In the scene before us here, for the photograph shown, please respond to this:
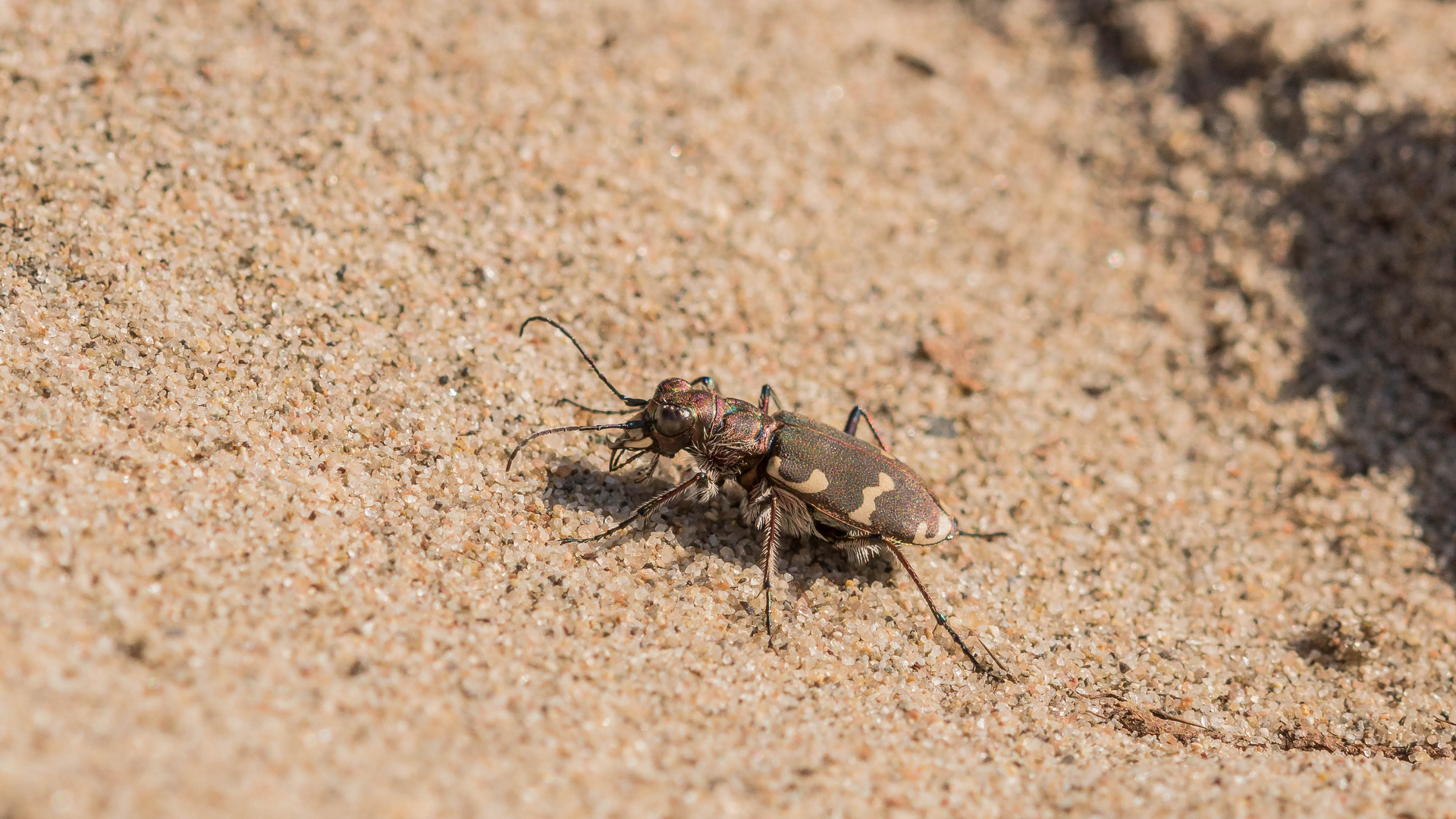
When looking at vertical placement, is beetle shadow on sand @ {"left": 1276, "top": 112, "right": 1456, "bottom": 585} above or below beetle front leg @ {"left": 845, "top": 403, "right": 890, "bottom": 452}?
above

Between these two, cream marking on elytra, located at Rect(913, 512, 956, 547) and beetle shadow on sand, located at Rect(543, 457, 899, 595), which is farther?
beetle shadow on sand, located at Rect(543, 457, 899, 595)

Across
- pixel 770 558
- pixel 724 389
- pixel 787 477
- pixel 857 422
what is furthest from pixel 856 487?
pixel 724 389

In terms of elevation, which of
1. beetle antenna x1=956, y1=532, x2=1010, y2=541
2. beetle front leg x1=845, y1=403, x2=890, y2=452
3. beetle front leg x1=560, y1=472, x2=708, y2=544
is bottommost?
beetle front leg x1=560, y1=472, x2=708, y2=544

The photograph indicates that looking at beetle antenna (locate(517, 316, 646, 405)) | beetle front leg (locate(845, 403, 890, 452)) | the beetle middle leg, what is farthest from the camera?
beetle front leg (locate(845, 403, 890, 452))

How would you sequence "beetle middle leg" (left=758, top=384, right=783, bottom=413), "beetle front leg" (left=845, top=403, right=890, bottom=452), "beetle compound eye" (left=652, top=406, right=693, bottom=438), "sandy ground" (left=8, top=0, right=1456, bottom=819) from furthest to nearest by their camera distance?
"beetle front leg" (left=845, top=403, right=890, bottom=452) < "beetle middle leg" (left=758, top=384, right=783, bottom=413) < "beetle compound eye" (left=652, top=406, right=693, bottom=438) < "sandy ground" (left=8, top=0, right=1456, bottom=819)

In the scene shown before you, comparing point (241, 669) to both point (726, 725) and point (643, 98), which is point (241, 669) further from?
point (643, 98)

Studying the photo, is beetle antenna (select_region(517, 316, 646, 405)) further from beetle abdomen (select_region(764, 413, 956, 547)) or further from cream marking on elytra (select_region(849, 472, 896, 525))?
cream marking on elytra (select_region(849, 472, 896, 525))

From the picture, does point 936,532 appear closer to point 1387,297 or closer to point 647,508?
point 647,508

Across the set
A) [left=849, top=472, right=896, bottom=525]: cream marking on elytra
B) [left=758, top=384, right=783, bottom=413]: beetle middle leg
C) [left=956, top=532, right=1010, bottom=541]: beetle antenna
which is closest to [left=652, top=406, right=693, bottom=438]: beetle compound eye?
[left=758, top=384, right=783, bottom=413]: beetle middle leg
